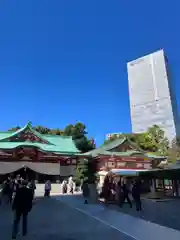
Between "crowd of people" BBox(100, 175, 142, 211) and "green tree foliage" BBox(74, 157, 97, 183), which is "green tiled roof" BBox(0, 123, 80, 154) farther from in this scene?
"crowd of people" BBox(100, 175, 142, 211)

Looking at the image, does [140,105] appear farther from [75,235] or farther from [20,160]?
[75,235]

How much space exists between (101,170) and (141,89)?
207 ft

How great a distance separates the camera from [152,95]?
284 ft

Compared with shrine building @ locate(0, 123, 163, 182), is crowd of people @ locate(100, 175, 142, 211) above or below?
below

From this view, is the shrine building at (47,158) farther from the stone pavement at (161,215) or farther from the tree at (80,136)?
the stone pavement at (161,215)

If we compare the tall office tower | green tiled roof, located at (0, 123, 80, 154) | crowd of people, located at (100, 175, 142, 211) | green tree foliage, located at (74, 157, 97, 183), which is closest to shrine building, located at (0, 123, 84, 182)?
green tiled roof, located at (0, 123, 80, 154)

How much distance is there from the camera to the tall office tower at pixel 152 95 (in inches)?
3187

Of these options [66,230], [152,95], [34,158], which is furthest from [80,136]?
[152,95]

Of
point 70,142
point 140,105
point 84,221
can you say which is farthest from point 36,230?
point 140,105

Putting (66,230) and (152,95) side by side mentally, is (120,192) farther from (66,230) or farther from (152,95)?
(152,95)

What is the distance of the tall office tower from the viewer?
80.9m

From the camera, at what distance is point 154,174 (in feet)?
68.1

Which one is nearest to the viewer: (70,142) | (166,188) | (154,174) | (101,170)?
(154,174)

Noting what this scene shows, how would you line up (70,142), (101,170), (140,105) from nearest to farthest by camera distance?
1. (101,170)
2. (70,142)
3. (140,105)
